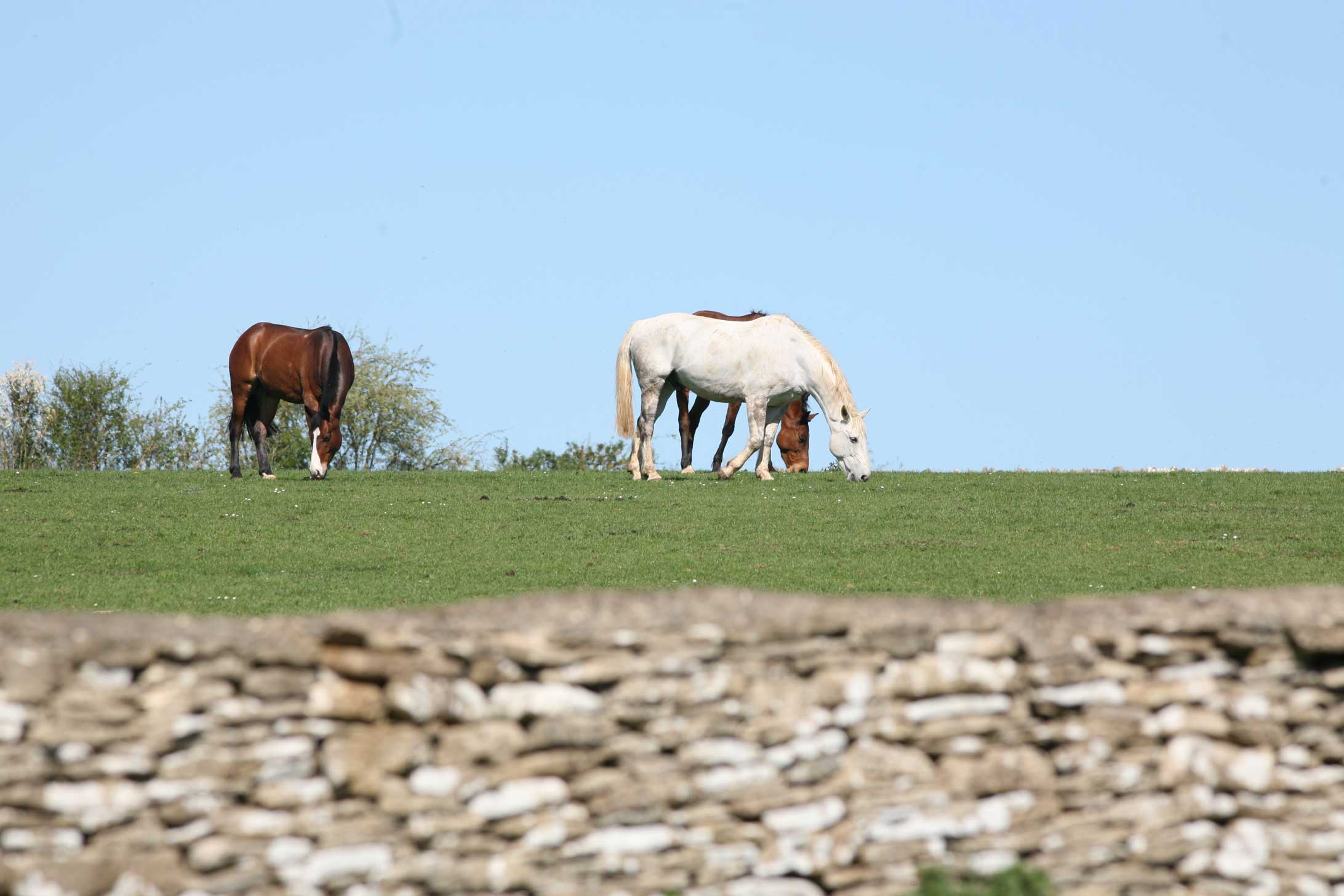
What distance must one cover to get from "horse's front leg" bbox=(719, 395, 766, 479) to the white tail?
178 centimetres

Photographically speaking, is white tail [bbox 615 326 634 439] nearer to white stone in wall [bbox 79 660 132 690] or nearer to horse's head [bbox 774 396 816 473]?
horse's head [bbox 774 396 816 473]

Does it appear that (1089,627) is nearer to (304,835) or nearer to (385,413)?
(304,835)

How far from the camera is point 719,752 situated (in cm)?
531

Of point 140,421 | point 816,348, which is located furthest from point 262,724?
point 140,421

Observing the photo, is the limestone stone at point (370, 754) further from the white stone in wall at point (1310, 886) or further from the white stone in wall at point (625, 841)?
the white stone in wall at point (1310, 886)

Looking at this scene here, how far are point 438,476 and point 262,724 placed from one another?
20105 mm

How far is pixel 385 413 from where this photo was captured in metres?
47.2

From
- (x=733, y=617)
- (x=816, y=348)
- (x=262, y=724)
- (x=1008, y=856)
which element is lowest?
(x=1008, y=856)

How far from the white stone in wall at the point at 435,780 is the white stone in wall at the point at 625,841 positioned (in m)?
0.49

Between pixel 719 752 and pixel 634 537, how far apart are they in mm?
12095

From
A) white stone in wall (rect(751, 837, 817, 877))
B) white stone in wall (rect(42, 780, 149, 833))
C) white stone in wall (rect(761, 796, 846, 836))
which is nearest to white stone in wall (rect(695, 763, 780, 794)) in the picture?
white stone in wall (rect(761, 796, 846, 836))

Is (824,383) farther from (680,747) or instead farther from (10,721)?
(10,721)

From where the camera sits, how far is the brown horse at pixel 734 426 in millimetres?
26572

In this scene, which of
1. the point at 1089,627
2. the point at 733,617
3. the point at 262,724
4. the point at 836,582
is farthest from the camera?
the point at 836,582
